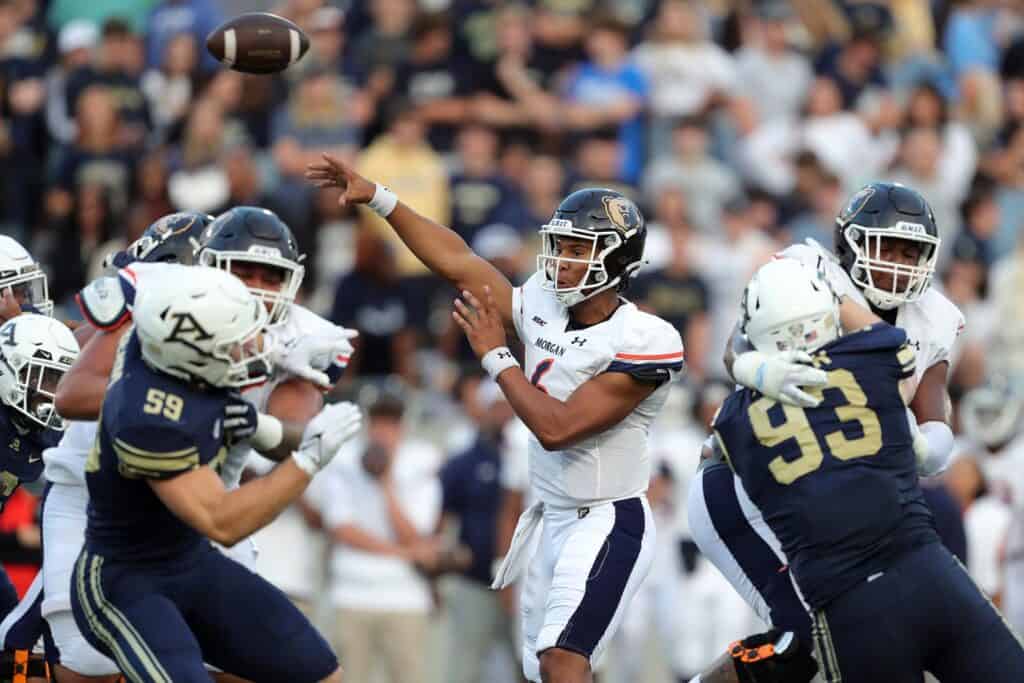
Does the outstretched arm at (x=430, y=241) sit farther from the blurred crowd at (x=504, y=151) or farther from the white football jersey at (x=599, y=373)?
the blurred crowd at (x=504, y=151)

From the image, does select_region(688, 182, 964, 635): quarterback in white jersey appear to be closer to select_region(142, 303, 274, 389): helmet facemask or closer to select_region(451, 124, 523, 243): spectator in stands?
select_region(142, 303, 274, 389): helmet facemask

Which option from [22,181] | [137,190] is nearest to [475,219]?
[137,190]

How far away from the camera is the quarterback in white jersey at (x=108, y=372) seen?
235 inches

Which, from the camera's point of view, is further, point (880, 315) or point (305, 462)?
point (880, 315)

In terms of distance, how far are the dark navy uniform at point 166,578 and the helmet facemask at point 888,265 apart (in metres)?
2.29

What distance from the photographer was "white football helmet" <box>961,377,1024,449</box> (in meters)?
10.5

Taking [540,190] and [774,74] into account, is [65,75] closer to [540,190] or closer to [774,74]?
[540,190]

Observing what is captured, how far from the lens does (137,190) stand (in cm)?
1216

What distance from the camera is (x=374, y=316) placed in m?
11.3

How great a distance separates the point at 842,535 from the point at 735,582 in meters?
1.12

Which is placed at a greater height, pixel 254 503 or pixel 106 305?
pixel 106 305

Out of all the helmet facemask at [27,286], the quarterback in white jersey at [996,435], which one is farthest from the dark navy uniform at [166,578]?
the quarterback in white jersey at [996,435]

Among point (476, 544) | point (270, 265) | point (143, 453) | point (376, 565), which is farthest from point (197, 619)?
point (476, 544)

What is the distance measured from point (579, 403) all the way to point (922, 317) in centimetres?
131
